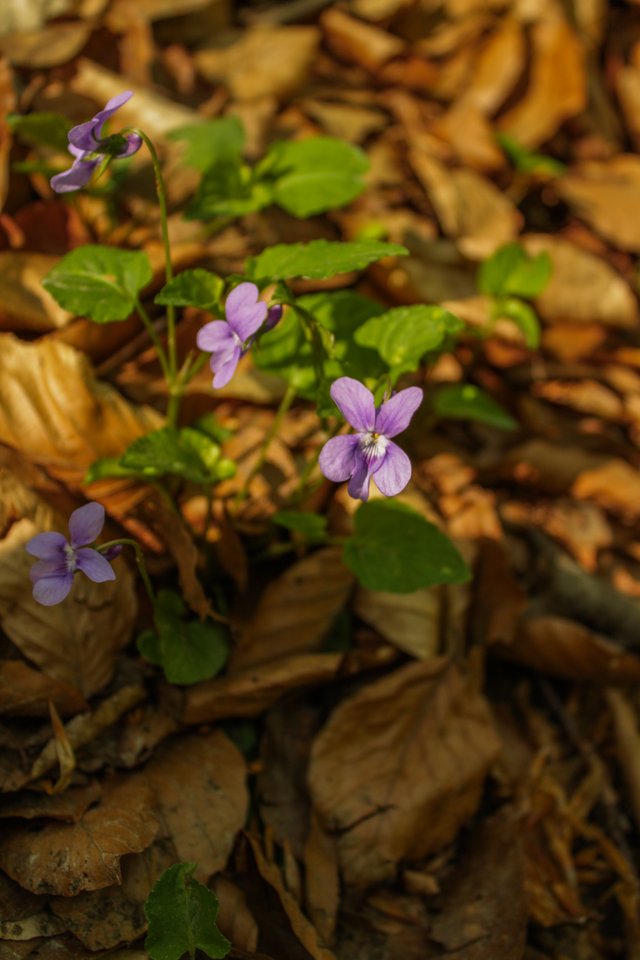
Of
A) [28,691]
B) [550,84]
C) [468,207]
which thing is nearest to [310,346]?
[28,691]

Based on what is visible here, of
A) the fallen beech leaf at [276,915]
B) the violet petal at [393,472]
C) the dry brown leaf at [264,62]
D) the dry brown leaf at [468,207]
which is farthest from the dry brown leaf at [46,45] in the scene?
the fallen beech leaf at [276,915]

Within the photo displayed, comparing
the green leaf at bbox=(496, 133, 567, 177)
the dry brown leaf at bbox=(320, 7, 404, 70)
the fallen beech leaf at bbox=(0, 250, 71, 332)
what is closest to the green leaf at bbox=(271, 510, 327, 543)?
the fallen beech leaf at bbox=(0, 250, 71, 332)

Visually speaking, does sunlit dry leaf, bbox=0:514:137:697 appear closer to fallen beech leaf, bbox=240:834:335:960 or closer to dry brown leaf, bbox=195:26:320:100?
fallen beech leaf, bbox=240:834:335:960

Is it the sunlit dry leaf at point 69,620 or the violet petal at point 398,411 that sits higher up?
the violet petal at point 398,411

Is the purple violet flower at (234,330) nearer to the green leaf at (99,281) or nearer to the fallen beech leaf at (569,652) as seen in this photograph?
the green leaf at (99,281)

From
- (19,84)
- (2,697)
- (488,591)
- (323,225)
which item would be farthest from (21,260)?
(488,591)

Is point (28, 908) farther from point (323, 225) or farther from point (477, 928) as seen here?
point (323, 225)
